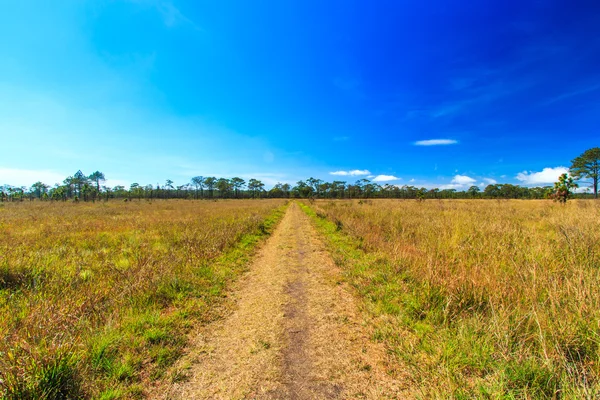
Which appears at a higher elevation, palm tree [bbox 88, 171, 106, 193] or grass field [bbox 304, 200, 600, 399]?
palm tree [bbox 88, 171, 106, 193]

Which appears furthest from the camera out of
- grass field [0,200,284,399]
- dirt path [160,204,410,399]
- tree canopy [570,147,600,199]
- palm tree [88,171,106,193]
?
palm tree [88,171,106,193]

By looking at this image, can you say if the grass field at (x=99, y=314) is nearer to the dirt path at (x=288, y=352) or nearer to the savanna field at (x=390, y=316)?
the savanna field at (x=390, y=316)

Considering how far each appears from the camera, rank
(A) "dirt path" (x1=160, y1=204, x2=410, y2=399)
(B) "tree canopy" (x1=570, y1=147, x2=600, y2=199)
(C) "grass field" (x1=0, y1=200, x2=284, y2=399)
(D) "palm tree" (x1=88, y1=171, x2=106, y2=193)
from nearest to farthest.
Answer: (C) "grass field" (x1=0, y1=200, x2=284, y2=399) → (A) "dirt path" (x1=160, y1=204, x2=410, y2=399) → (B) "tree canopy" (x1=570, y1=147, x2=600, y2=199) → (D) "palm tree" (x1=88, y1=171, x2=106, y2=193)

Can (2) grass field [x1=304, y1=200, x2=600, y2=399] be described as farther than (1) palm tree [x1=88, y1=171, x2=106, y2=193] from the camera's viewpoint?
No

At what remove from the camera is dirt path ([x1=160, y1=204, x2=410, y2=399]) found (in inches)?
102

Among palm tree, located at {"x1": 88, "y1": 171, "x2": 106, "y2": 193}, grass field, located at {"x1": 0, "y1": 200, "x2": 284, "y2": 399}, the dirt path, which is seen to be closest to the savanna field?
grass field, located at {"x1": 0, "y1": 200, "x2": 284, "y2": 399}

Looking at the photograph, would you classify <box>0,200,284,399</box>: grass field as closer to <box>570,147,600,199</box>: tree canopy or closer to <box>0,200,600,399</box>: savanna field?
<box>0,200,600,399</box>: savanna field

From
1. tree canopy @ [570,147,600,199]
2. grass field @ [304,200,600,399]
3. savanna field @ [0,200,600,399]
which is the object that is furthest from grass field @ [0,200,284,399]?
tree canopy @ [570,147,600,199]

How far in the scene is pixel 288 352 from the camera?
325cm

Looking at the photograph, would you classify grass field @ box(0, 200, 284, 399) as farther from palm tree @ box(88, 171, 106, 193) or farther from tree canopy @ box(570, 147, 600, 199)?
palm tree @ box(88, 171, 106, 193)

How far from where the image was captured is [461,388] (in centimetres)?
240

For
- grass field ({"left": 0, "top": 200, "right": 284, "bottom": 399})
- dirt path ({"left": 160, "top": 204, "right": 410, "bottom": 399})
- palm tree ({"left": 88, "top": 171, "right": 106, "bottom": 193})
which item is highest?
palm tree ({"left": 88, "top": 171, "right": 106, "bottom": 193})

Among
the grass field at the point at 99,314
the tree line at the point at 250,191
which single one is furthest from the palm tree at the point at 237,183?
the grass field at the point at 99,314

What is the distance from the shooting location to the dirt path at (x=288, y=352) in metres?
2.60
